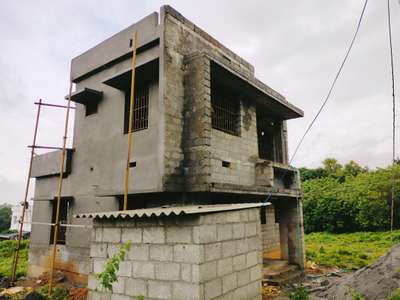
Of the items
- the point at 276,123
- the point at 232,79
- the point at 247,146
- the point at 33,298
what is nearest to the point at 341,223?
the point at 276,123

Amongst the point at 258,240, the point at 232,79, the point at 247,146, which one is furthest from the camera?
the point at 247,146

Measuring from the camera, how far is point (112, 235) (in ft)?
17.5

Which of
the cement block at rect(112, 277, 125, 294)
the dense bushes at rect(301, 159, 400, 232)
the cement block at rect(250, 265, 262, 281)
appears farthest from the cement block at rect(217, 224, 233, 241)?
the dense bushes at rect(301, 159, 400, 232)

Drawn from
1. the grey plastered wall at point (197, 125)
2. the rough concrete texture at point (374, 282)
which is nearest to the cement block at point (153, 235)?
the grey plastered wall at point (197, 125)

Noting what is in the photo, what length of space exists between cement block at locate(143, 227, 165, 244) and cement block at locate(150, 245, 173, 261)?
9cm

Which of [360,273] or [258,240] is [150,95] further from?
[360,273]

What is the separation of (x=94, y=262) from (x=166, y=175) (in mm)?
2603

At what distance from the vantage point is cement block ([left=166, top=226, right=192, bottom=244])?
4387 mm

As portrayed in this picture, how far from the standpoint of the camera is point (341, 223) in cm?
2417

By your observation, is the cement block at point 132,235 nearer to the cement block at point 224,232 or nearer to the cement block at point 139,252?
the cement block at point 139,252

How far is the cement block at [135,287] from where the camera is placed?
4672mm

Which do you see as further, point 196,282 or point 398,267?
point 398,267

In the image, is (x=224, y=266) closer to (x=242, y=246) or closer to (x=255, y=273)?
(x=242, y=246)

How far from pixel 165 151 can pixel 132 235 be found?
279 cm
